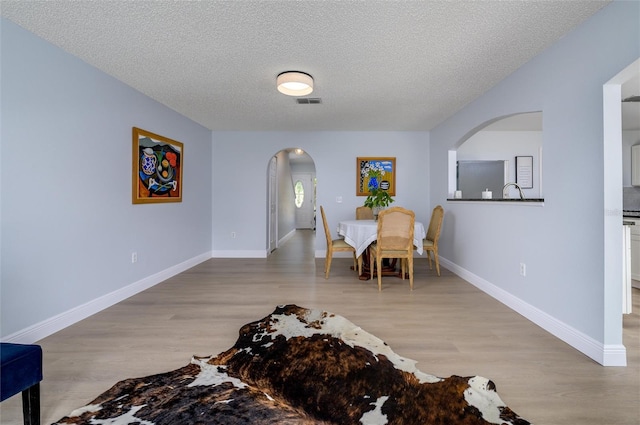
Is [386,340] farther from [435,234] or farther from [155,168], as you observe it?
[155,168]

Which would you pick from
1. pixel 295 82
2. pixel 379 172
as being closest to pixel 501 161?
pixel 379 172

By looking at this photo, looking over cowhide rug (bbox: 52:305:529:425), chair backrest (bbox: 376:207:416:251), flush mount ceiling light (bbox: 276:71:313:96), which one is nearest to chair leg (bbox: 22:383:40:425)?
cowhide rug (bbox: 52:305:529:425)

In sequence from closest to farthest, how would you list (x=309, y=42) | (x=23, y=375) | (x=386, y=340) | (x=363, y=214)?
1. (x=23, y=375)
2. (x=386, y=340)
3. (x=309, y=42)
4. (x=363, y=214)

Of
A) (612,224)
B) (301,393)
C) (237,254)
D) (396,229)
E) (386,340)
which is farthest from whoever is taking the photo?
(237,254)

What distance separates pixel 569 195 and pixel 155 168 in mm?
4244

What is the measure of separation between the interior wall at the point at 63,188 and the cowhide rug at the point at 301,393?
1.32 metres

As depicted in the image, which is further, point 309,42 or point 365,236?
point 365,236

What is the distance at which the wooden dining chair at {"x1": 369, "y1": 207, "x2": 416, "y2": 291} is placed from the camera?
342 cm

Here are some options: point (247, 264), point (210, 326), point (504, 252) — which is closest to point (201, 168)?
point (247, 264)

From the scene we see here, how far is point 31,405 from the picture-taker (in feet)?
4.07

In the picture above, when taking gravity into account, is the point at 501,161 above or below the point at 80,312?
above

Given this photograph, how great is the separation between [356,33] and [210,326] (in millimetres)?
2604

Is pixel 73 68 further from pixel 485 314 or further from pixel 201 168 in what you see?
pixel 485 314

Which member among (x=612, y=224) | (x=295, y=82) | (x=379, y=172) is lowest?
(x=612, y=224)
